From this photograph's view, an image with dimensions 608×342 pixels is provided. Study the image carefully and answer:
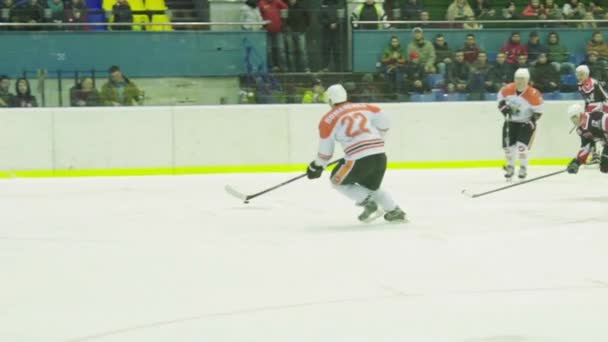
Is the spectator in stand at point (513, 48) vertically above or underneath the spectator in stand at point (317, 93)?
above

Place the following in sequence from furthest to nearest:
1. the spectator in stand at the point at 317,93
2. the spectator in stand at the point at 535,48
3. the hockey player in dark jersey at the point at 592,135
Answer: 1. the spectator in stand at the point at 535,48
2. the spectator in stand at the point at 317,93
3. the hockey player in dark jersey at the point at 592,135

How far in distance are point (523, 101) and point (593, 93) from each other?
1.17m

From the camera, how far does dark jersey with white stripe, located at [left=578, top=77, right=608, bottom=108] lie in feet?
45.1

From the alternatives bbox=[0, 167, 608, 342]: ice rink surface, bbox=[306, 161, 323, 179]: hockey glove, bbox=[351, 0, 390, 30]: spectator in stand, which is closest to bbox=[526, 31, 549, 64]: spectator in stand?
bbox=[351, 0, 390, 30]: spectator in stand

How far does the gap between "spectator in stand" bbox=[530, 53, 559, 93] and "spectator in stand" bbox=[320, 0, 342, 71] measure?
110 inches

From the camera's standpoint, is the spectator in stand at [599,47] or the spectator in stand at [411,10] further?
the spectator in stand at [411,10]

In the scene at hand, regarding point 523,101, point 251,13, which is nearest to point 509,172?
point 523,101

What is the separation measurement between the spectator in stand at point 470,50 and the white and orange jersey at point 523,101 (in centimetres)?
190

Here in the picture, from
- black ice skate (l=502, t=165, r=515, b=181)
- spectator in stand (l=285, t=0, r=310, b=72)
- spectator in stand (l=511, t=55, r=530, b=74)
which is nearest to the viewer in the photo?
black ice skate (l=502, t=165, r=515, b=181)

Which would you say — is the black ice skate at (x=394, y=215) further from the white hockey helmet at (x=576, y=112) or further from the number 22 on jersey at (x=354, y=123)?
the white hockey helmet at (x=576, y=112)

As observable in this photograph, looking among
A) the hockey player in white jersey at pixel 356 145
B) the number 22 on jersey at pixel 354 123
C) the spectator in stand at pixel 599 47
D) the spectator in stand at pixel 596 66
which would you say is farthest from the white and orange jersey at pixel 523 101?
the number 22 on jersey at pixel 354 123

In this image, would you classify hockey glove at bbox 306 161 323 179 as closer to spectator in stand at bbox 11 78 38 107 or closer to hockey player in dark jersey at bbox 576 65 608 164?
hockey player in dark jersey at bbox 576 65 608 164

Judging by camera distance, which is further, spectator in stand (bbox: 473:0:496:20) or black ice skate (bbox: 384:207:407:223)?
spectator in stand (bbox: 473:0:496:20)

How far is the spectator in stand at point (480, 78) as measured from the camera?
16.7 meters
